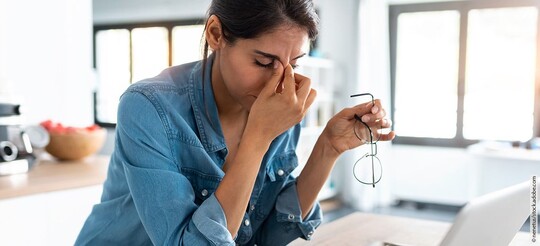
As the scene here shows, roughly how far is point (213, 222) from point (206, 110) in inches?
10.7

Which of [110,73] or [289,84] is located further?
[110,73]

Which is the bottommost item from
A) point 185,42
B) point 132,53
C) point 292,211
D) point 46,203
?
point 46,203

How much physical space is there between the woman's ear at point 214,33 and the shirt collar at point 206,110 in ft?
0.22

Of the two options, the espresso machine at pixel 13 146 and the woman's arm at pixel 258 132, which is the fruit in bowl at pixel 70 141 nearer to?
the espresso machine at pixel 13 146

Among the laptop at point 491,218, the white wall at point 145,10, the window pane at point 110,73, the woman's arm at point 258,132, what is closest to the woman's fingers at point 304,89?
the woman's arm at point 258,132

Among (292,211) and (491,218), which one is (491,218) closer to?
(491,218)

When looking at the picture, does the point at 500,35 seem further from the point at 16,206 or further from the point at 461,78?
the point at 16,206

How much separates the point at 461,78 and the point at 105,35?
4.24 m

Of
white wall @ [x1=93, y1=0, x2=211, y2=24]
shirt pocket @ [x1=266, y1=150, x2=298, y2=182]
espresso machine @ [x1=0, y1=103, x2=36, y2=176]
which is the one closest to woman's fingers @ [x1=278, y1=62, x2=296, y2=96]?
shirt pocket @ [x1=266, y1=150, x2=298, y2=182]

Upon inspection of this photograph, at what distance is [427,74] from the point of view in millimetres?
5273

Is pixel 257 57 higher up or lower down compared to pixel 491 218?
higher up

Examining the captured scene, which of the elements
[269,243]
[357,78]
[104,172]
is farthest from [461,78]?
[269,243]

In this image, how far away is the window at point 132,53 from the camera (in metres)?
6.10

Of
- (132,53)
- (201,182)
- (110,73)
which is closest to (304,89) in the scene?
(201,182)
